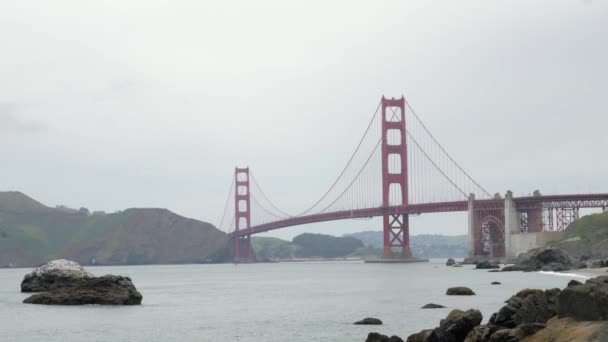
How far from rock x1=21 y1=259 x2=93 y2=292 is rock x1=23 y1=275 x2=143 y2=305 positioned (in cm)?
288

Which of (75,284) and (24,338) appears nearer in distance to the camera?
(24,338)

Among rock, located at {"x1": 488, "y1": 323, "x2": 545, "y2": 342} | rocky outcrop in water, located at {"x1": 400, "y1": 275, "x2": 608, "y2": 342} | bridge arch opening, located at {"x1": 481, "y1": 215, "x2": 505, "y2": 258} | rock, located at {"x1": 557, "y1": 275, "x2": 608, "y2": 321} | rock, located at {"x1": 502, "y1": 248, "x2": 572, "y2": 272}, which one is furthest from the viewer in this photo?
bridge arch opening, located at {"x1": 481, "y1": 215, "x2": 505, "y2": 258}

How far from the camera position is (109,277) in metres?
51.5

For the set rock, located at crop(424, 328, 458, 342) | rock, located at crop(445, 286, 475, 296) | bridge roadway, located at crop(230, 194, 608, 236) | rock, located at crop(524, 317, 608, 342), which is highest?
bridge roadway, located at crop(230, 194, 608, 236)

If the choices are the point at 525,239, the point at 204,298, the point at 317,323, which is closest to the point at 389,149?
the point at 525,239

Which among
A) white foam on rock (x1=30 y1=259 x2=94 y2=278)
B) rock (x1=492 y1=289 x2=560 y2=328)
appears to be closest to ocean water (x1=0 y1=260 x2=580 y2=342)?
white foam on rock (x1=30 y1=259 x2=94 y2=278)

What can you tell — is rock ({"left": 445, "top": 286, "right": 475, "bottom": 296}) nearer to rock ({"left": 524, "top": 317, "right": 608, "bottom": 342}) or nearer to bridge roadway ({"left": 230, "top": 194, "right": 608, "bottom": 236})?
rock ({"left": 524, "top": 317, "right": 608, "bottom": 342})

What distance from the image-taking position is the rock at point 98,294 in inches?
1965

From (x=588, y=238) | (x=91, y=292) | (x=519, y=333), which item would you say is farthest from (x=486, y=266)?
(x=519, y=333)

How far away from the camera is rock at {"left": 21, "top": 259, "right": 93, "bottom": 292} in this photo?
5684cm

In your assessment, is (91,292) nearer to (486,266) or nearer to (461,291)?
(461,291)

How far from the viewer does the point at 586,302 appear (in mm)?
19078

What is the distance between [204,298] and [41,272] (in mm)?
11647

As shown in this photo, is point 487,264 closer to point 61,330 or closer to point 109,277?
point 109,277
